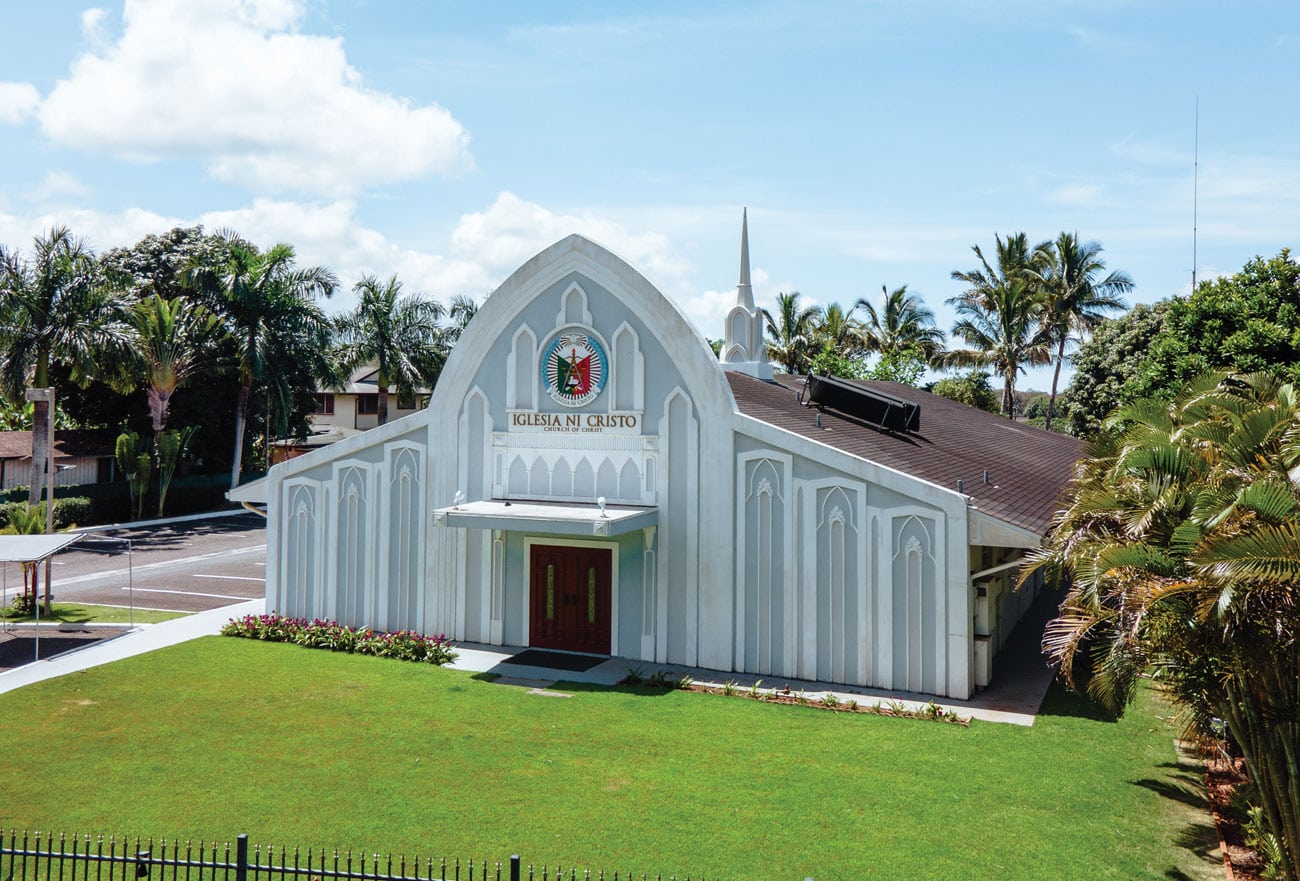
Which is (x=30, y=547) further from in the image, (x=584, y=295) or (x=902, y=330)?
(x=902, y=330)

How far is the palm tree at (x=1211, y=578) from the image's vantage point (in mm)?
8625

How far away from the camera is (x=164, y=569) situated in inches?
1224

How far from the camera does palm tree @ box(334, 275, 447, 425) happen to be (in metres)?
48.8

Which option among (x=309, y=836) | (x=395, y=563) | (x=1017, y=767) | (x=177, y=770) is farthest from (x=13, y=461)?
(x=1017, y=767)

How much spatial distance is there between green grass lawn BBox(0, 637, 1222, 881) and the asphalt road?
9.37m

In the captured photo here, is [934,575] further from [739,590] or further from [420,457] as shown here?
[420,457]

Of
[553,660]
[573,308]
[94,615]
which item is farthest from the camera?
[94,615]

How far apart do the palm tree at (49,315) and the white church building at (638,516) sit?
726 inches

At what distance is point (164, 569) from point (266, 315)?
62.8ft

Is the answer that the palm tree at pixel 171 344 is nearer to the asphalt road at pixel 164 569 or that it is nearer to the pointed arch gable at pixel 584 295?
the asphalt road at pixel 164 569

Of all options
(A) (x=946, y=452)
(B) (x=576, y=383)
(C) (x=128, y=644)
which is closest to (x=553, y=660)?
(B) (x=576, y=383)

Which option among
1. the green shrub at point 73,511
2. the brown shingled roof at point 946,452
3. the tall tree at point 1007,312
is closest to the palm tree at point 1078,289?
the tall tree at point 1007,312

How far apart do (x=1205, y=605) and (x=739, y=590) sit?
10166mm

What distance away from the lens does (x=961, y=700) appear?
53.9ft
